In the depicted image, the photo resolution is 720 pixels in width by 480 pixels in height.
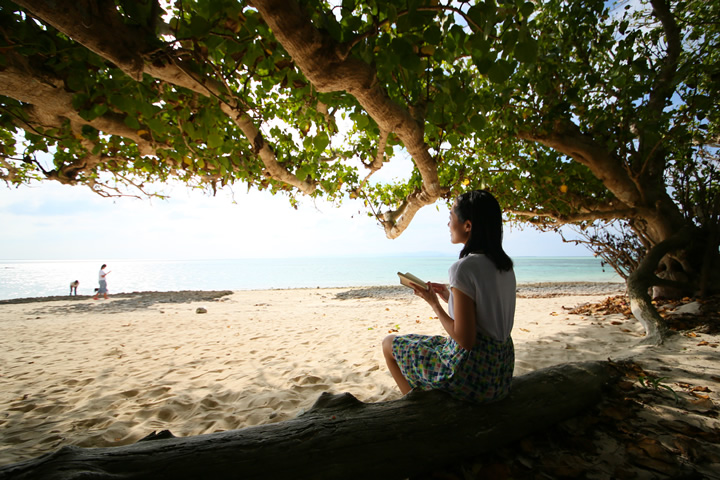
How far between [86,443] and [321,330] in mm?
4346

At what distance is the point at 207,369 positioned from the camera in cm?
401

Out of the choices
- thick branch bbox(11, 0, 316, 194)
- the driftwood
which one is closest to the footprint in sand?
the driftwood

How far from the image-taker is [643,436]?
184 cm

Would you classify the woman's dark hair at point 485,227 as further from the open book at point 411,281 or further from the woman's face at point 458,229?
the open book at point 411,281

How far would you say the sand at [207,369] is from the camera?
2596 mm

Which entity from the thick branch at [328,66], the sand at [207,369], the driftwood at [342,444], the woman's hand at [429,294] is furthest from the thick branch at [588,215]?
the woman's hand at [429,294]

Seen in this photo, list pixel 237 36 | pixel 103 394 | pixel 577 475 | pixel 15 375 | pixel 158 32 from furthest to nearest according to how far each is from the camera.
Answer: pixel 15 375, pixel 103 394, pixel 237 36, pixel 158 32, pixel 577 475

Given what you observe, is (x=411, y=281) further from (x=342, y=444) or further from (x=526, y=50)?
(x=526, y=50)

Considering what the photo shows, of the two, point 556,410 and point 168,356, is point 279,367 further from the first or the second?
point 556,410

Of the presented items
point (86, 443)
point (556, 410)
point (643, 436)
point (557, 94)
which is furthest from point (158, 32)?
point (557, 94)

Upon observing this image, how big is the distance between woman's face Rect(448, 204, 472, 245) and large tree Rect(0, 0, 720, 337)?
3.31 feet

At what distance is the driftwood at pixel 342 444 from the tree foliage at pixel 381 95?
2.20 m

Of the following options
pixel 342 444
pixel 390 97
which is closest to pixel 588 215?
pixel 390 97

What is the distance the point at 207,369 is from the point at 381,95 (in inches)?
154
